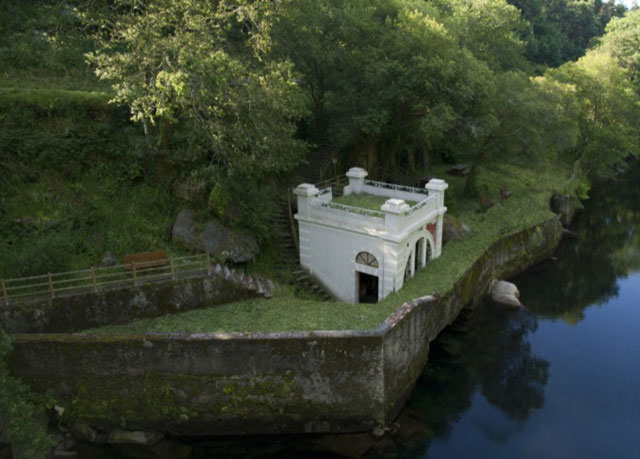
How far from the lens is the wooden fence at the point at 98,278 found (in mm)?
17812

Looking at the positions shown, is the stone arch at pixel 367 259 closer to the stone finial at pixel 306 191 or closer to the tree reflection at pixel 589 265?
the stone finial at pixel 306 191

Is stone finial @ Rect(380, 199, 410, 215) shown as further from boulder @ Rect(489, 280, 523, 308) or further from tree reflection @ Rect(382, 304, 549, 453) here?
boulder @ Rect(489, 280, 523, 308)

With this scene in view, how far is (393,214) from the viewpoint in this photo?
21812 mm

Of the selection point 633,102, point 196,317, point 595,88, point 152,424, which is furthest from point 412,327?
point 633,102

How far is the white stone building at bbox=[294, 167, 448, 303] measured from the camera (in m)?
22.4

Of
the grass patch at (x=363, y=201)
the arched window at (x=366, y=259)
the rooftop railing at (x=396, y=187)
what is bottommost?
the arched window at (x=366, y=259)

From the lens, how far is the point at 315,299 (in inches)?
921

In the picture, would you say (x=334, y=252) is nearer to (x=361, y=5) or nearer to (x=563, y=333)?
(x=563, y=333)

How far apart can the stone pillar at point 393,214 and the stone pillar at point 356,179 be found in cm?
564

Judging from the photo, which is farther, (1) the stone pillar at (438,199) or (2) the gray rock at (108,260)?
(1) the stone pillar at (438,199)

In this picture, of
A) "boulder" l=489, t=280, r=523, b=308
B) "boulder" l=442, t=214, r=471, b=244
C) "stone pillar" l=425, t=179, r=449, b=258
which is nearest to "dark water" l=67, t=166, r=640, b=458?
"boulder" l=489, t=280, r=523, b=308

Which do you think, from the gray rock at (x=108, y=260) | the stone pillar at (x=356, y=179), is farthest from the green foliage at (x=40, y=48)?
the stone pillar at (x=356, y=179)

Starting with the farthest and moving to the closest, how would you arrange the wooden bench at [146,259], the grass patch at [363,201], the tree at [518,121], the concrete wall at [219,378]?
the tree at [518,121], the grass patch at [363,201], the wooden bench at [146,259], the concrete wall at [219,378]

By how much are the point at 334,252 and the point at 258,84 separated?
26.2 feet
